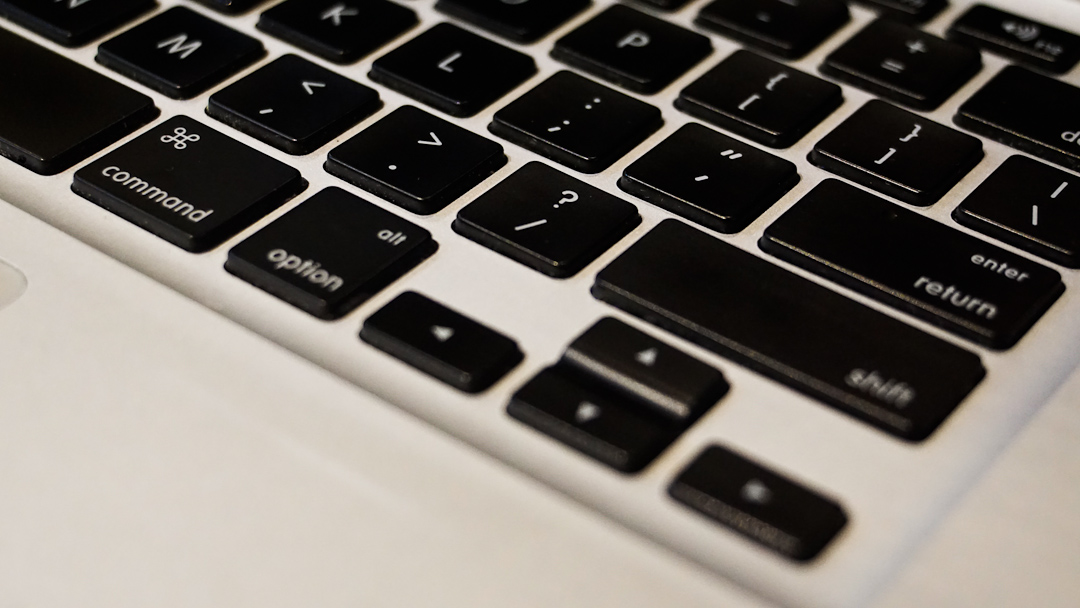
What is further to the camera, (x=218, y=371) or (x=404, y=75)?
(x=404, y=75)

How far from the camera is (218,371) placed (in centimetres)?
31

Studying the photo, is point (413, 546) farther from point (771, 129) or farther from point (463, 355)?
point (771, 129)

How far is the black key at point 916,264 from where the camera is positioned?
321mm

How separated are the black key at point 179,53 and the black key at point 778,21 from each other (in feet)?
0.59

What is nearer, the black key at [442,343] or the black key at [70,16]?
the black key at [442,343]

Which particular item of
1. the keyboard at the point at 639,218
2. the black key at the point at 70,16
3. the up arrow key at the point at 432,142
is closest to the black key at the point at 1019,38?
the keyboard at the point at 639,218

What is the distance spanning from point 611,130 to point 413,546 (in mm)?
176

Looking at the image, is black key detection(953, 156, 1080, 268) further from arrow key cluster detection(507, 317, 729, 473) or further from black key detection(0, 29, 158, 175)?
black key detection(0, 29, 158, 175)

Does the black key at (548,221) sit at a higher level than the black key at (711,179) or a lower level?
lower

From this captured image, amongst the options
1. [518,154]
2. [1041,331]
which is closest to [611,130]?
[518,154]

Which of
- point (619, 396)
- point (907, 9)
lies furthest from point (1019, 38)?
point (619, 396)

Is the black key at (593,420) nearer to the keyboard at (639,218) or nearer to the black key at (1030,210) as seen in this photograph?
the keyboard at (639,218)

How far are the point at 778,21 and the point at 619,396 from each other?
0.71 ft

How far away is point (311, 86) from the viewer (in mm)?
407
